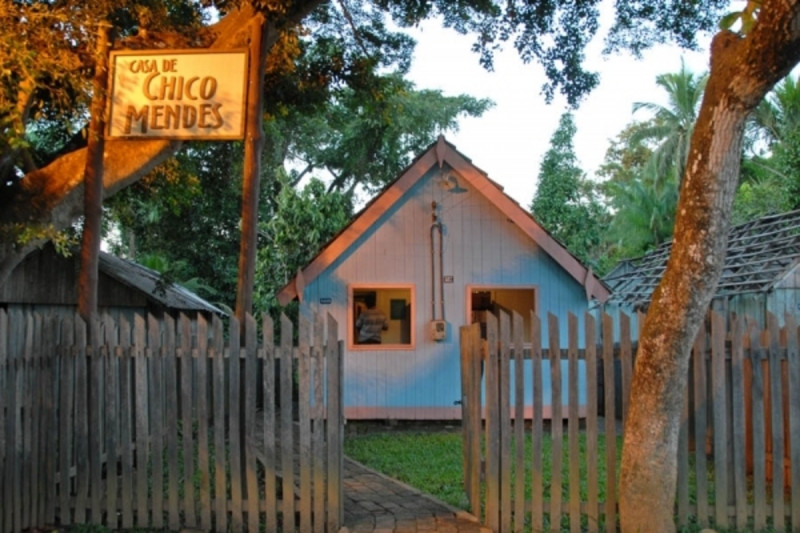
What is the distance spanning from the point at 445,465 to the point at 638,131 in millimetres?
31760

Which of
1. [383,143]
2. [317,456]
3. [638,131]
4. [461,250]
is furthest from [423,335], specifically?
[638,131]

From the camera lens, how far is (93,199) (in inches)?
293

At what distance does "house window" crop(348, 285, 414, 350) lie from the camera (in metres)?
14.0

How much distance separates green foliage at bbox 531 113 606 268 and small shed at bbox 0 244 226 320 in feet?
39.0

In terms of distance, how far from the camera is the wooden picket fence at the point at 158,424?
6.73 m

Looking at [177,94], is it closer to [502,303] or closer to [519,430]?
[519,430]

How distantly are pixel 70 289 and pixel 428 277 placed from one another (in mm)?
6476

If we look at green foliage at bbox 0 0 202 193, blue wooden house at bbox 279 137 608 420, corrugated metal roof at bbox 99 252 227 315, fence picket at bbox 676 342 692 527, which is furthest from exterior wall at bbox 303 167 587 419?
fence picket at bbox 676 342 692 527

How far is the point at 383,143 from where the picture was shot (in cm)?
2734

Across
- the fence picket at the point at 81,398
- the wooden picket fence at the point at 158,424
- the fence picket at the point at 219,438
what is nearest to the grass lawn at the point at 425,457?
the wooden picket fence at the point at 158,424

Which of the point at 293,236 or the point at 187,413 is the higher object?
the point at 293,236

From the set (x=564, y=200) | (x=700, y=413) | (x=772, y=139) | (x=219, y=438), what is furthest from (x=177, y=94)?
(x=772, y=139)

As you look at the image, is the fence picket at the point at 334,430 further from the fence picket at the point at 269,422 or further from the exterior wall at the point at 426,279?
the exterior wall at the point at 426,279

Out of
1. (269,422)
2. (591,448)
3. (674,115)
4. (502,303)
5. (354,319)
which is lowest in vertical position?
(591,448)
